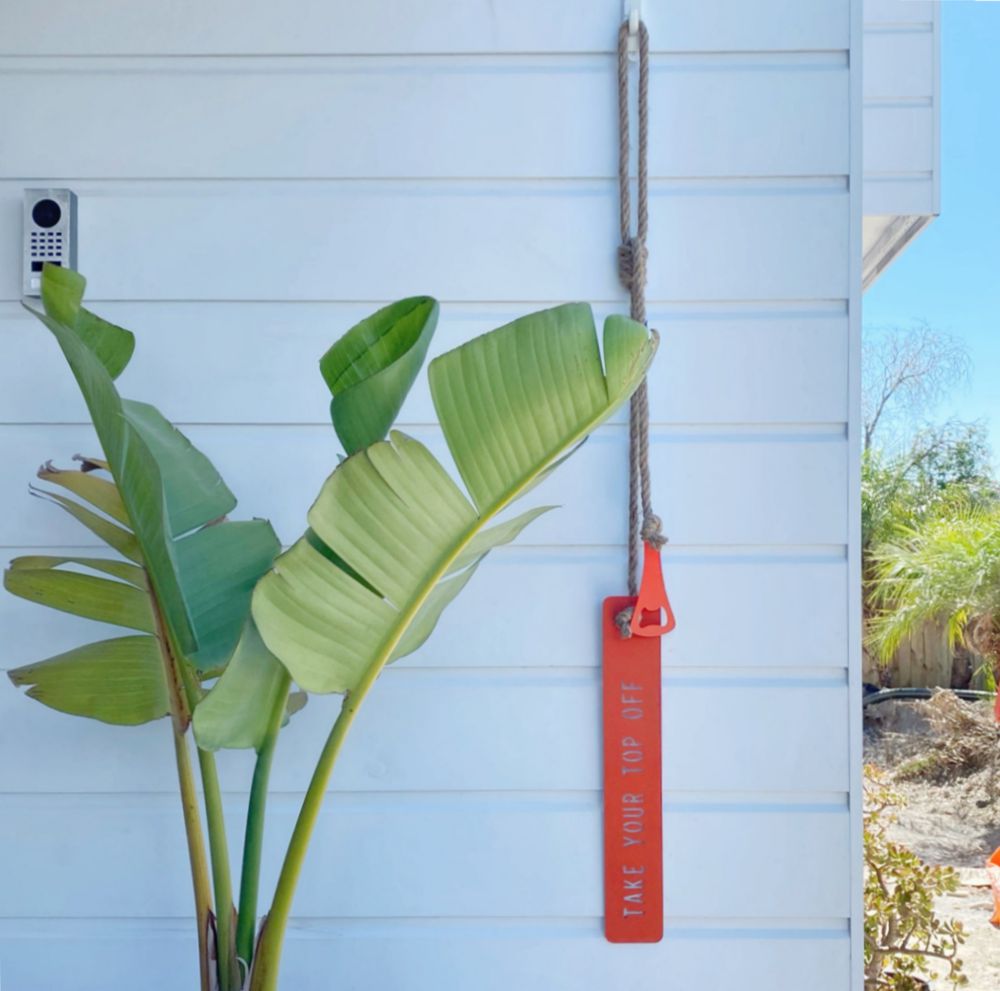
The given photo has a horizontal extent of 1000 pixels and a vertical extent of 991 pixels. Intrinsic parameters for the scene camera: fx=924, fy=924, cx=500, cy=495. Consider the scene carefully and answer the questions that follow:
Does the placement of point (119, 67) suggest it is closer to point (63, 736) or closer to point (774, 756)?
point (63, 736)

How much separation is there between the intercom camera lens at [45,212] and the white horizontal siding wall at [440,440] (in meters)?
0.06

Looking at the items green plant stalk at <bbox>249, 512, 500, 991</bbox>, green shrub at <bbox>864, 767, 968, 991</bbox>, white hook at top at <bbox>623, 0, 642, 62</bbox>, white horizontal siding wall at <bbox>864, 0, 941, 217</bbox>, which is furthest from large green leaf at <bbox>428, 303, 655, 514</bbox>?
green shrub at <bbox>864, 767, 968, 991</bbox>

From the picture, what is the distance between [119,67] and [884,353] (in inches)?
471

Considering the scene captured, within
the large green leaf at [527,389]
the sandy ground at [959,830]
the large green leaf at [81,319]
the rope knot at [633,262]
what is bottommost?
the sandy ground at [959,830]

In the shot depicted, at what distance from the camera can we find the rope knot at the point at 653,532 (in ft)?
4.47

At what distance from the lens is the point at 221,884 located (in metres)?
1.15

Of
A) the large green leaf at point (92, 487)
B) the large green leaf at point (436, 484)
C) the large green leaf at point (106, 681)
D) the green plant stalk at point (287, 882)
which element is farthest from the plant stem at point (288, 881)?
the large green leaf at point (92, 487)

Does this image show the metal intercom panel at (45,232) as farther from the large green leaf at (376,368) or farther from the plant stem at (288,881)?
the plant stem at (288,881)

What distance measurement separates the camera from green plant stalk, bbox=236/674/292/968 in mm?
1114

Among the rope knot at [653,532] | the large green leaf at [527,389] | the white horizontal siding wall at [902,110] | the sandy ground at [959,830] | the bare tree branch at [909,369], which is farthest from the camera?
the bare tree branch at [909,369]

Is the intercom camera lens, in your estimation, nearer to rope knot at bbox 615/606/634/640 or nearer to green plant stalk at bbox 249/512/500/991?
green plant stalk at bbox 249/512/500/991

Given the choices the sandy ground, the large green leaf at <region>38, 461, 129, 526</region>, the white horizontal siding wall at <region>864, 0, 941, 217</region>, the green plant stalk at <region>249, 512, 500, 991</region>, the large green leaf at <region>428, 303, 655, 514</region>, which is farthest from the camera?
the sandy ground

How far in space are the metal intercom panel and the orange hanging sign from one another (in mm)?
1026

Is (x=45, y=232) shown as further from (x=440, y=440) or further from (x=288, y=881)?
(x=288, y=881)
